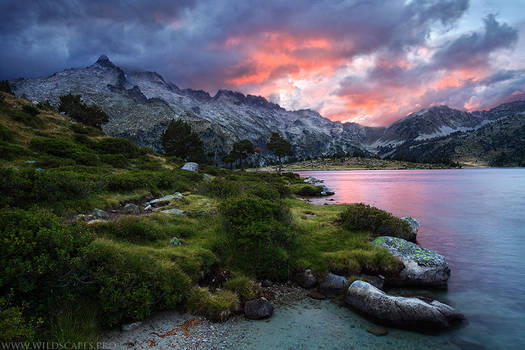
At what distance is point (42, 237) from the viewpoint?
7492 mm

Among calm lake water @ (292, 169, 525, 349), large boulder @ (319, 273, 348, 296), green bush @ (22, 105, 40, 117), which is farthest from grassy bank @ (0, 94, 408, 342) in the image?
green bush @ (22, 105, 40, 117)

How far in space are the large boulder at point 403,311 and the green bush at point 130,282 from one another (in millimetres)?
7280

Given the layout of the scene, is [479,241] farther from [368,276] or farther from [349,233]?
[368,276]

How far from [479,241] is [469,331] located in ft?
50.6

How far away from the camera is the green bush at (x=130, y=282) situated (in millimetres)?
8039

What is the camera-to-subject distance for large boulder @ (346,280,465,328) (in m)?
9.44

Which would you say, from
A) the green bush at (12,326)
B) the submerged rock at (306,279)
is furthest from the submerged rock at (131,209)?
the submerged rock at (306,279)

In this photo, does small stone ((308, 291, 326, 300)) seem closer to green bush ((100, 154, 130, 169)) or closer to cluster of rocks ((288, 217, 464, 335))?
cluster of rocks ((288, 217, 464, 335))

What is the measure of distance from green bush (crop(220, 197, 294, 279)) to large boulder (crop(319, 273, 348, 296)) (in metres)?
1.79

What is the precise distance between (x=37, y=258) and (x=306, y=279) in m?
10.5

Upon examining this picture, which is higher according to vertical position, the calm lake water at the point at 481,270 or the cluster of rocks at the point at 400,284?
the cluster of rocks at the point at 400,284

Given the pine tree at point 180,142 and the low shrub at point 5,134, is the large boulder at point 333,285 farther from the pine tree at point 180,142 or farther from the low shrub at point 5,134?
the pine tree at point 180,142

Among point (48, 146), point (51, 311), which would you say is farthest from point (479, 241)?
point (48, 146)

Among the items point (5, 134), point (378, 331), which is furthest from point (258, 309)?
point (5, 134)
